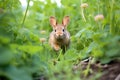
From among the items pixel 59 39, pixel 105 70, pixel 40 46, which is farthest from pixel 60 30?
pixel 40 46

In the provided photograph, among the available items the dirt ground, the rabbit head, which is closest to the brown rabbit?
the rabbit head

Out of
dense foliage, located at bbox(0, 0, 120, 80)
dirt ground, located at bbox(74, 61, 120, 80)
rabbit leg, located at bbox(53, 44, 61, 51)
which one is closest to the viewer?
dense foliage, located at bbox(0, 0, 120, 80)

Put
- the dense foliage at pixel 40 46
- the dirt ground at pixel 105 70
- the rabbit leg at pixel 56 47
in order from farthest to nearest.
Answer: the rabbit leg at pixel 56 47
the dirt ground at pixel 105 70
the dense foliage at pixel 40 46

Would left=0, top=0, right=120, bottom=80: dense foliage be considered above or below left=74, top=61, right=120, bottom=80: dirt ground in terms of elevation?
above

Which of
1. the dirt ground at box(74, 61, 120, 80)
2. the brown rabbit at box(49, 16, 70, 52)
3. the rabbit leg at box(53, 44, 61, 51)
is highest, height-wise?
the brown rabbit at box(49, 16, 70, 52)

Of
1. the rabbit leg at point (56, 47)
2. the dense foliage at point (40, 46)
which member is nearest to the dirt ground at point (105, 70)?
the dense foliage at point (40, 46)

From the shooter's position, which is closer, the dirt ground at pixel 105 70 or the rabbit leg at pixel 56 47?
the dirt ground at pixel 105 70

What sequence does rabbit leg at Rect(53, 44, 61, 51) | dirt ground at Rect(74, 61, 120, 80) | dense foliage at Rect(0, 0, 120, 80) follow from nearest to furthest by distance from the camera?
dense foliage at Rect(0, 0, 120, 80) → dirt ground at Rect(74, 61, 120, 80) → rabbit leg at Rect(53, 44, 61, 51)

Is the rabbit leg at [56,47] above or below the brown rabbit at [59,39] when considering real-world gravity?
below

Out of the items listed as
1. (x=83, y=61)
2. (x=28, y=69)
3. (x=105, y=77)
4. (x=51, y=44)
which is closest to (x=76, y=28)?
(x=51, y=44)

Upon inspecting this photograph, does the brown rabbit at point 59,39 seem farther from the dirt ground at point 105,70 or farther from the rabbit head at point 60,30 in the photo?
the dirt ground at point 105,70

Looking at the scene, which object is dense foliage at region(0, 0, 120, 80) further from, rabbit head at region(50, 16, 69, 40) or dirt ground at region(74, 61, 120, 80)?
rabbit head at region(50, 16, 69, 40)

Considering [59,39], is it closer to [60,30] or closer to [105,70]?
[60,30]

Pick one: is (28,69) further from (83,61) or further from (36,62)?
(83,61)
